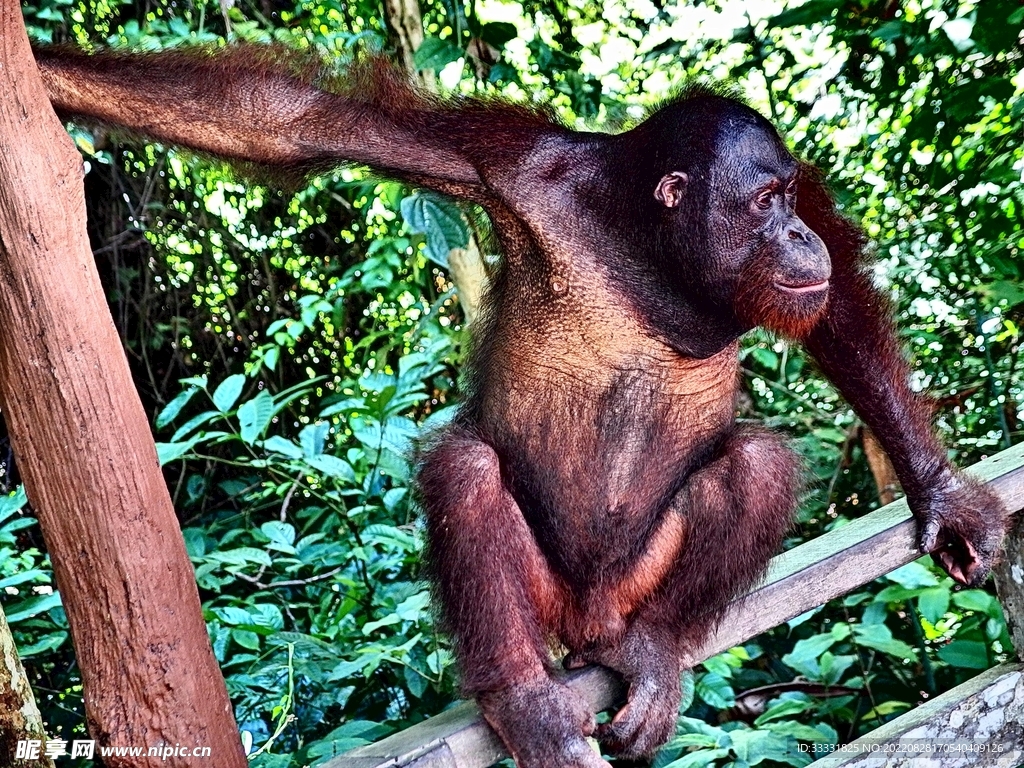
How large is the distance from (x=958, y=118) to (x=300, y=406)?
373 centimetres

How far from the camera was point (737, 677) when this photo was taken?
3721mm

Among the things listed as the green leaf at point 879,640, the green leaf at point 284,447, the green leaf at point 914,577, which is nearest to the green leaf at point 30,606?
the green leaf at point 284,447

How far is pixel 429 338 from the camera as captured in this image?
460 centimetres

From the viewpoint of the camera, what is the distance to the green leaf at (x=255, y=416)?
318 centimetres

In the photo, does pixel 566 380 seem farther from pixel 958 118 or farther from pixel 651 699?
pixel 958 118

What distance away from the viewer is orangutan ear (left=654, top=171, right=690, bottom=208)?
229 cm

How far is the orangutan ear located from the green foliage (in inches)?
17.9

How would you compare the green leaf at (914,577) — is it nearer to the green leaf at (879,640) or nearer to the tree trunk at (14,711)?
the green leaf at (879,640)

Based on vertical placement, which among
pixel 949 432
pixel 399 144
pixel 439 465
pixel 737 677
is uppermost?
pixel 399 144

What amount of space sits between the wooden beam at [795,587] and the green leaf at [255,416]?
1.30 meters

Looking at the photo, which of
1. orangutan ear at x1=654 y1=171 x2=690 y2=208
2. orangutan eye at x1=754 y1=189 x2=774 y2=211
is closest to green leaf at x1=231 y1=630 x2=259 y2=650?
orangutan ear at x1=654 y1=171 x2=690 y2=208

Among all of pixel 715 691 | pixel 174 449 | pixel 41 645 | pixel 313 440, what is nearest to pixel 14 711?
pixel 41 645

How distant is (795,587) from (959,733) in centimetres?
58

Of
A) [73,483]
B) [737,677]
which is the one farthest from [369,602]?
[73,483]
